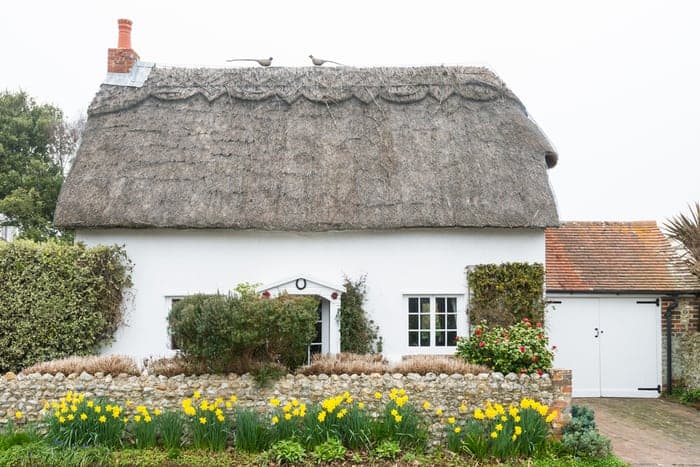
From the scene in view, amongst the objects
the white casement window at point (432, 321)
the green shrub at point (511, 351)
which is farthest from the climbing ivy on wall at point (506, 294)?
the green shrub at point (511, 351)

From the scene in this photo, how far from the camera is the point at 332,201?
10.7m

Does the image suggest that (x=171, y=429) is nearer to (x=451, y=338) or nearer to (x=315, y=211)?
(x=315, y=211)

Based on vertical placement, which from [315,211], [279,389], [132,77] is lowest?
[279,389]

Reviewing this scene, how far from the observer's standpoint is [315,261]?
425 inches

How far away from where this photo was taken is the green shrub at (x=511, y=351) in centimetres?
778

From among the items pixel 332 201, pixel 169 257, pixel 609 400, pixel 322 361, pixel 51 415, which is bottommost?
pixel 609 400

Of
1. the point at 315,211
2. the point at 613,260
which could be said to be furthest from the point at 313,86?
the point at 613,260

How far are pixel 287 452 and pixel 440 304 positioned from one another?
5154 millimetres

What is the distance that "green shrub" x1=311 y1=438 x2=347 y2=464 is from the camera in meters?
6.71

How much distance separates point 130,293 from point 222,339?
13.4 feet

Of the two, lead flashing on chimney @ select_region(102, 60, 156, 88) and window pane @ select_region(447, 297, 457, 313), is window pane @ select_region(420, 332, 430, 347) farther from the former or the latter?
lead flashing on chimney @ select_region(102, 60, 156, 88)

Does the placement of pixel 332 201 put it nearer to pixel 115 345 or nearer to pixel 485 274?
pixel 485 274

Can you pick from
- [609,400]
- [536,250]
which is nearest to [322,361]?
[536,250]

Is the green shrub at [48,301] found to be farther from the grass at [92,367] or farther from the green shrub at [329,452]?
the green shrub at [329,452]
